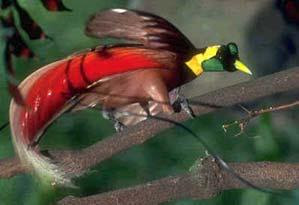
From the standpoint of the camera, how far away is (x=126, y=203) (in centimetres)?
173

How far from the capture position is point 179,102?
5.64 feet

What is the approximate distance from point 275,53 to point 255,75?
0.26ft

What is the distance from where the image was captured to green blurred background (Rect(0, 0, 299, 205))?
5.57 feet

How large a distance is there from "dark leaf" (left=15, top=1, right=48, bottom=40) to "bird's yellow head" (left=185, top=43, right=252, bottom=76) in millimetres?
385

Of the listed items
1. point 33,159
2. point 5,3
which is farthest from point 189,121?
point 5,3

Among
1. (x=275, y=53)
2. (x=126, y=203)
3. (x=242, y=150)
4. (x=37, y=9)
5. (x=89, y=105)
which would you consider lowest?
(x=126, y=203)

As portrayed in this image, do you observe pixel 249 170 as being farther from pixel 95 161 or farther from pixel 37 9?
pixel 37 9

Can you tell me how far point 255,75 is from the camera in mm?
1738

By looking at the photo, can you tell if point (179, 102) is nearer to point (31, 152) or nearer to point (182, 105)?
point (182, 105)

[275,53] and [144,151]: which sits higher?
[275,53]

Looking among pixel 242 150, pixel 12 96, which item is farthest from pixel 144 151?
pixel 12 96

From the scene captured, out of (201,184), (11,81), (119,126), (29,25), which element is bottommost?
(201,184)

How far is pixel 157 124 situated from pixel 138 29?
0.25 metres

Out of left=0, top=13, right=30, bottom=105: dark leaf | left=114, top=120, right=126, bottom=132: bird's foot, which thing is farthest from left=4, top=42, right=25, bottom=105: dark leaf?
left=114, top=120, right=126, bottom=132: bird's foot
